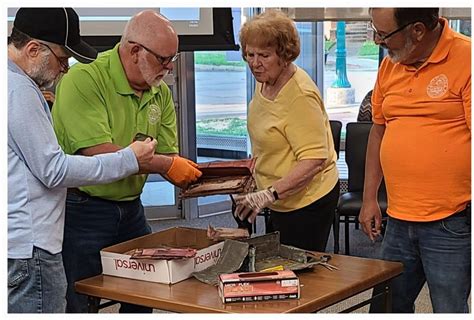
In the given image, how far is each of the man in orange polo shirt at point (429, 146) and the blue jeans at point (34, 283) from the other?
98 centimetres

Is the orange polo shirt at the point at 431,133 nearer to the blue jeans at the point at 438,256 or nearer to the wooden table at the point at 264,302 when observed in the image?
the blue jeans at the point at 438,256

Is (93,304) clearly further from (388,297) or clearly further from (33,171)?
(388,297)

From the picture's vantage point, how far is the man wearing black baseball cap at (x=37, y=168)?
181cm

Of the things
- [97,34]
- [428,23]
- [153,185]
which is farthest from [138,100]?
[153,185]

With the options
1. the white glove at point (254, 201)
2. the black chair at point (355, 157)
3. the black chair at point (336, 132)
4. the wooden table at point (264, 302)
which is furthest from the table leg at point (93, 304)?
the black chair at point (336, 132)

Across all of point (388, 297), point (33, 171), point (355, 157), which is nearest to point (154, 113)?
point (33, 171)

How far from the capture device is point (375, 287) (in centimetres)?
212

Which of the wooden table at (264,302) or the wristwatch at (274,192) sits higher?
the wristwatch at (274,192)

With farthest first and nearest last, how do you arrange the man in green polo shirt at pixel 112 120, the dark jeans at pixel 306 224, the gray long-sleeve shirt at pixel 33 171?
the dark jeans at pixel 306 224 → the man in green polo shirt at pixel 112 120 → the gray long-sleeve shirt at pixel 33 171

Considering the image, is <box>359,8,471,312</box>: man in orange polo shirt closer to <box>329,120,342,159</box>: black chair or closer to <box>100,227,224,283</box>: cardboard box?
<box>100,227,224,283</box>: cardboard box

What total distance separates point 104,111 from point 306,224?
Result: 78 centimetres

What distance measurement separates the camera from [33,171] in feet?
6.01

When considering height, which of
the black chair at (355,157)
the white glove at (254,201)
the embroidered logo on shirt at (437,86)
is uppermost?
the embroidered logo on shirt at (437,86)

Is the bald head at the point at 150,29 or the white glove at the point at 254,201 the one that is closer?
the bald head at the point at 150,29
